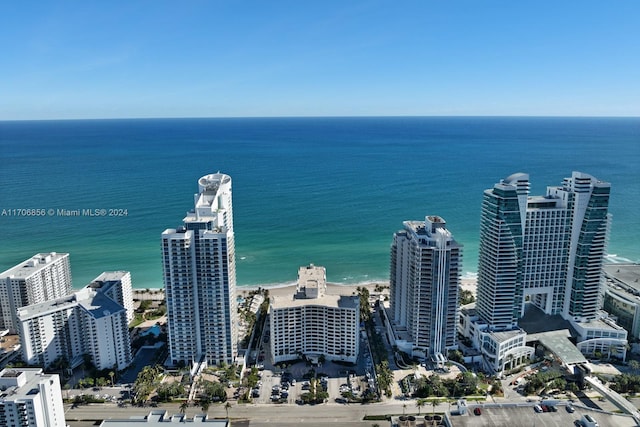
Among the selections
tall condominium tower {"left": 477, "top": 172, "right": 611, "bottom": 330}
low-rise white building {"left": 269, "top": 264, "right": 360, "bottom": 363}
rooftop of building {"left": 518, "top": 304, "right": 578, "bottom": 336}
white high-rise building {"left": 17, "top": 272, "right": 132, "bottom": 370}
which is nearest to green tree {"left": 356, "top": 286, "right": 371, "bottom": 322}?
low-rise white building {"left": 269, "top": 264, "right": 360, "bottom": 363}

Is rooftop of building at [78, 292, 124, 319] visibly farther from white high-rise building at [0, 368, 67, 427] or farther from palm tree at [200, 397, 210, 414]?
palm tree at [200, 397, 210, 414]

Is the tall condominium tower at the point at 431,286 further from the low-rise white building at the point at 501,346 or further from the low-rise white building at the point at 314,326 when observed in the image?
the low-rise white building at the point at 314,326

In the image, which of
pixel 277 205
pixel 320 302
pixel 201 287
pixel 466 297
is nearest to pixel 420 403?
Result: pixel 320 302

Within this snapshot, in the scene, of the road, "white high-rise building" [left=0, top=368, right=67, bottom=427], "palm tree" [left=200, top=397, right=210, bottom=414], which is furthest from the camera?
"palm tree" [left=200, top=397, right=210, bottom=414]

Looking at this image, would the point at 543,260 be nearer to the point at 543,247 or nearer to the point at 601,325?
the point at 543,247

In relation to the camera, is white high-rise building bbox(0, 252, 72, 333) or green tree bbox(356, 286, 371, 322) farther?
green tree bbox(356, 286, 371, 322)

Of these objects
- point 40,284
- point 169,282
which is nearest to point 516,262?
point 169,282

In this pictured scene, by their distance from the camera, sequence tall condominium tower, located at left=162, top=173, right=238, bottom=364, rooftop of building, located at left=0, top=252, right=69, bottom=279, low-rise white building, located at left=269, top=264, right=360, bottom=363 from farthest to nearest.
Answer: rooftop of building, located at left=0, top=252, right=69, bottom=279 → low-rise white building, located at left=269, top=264, right=360, bottom=363 → tall condominium tower, located at left=162, top=173, right=238, bottom=364
